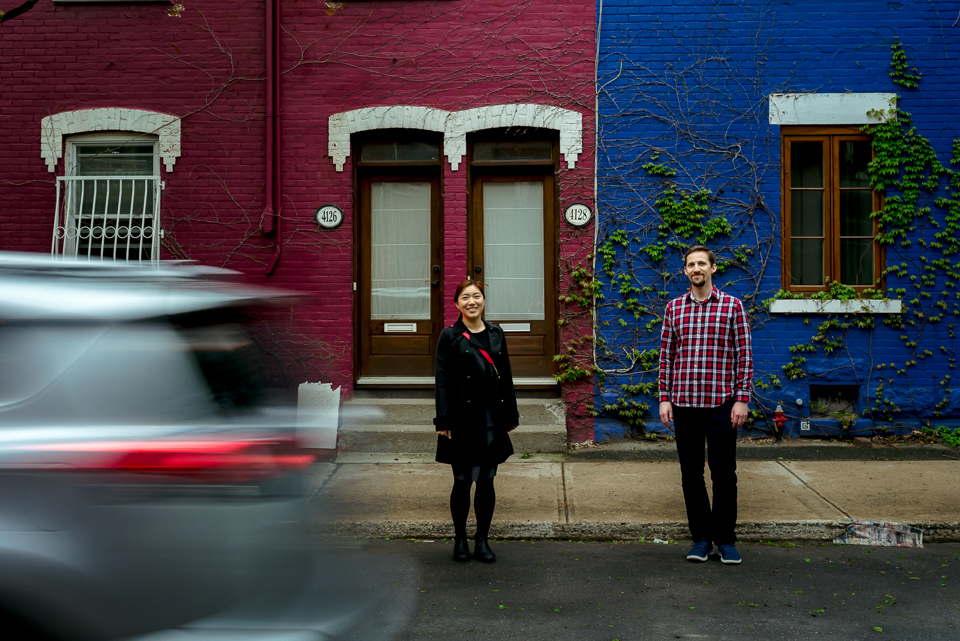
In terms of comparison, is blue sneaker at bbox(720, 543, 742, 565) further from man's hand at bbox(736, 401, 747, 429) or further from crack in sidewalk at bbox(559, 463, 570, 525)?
crack in sidewalk at bbox(559, 463, 570, 525)

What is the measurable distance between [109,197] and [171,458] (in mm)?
7491

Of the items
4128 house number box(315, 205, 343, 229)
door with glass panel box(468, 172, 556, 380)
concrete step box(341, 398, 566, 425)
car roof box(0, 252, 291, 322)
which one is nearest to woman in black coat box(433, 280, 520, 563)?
car roof box(0, 252, 291, 322)

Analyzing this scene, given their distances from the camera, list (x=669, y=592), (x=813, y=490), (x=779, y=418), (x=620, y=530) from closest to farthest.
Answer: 1. (x=669, y=592)
2. (x=620, y=530)
3. (x=813, y=490)
4. (x=779, y=418)

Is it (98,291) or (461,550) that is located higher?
(98,291)

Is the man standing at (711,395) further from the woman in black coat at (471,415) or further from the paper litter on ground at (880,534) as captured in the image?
the woman in black coat at (471,415)

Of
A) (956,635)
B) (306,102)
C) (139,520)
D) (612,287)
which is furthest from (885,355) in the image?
(139,520)

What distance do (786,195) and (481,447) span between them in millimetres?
5202

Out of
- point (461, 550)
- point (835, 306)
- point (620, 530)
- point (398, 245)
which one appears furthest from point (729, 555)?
point (398, 245)

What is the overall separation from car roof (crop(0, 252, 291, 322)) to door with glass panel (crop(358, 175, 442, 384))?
19.9 ft

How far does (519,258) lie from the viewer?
9.05 meters

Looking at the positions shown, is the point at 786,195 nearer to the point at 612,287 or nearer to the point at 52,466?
the point at 612,287

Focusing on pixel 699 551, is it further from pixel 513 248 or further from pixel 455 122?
pixel 455 122

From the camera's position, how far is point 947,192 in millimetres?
8469

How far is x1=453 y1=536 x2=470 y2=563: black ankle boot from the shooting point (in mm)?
5230
